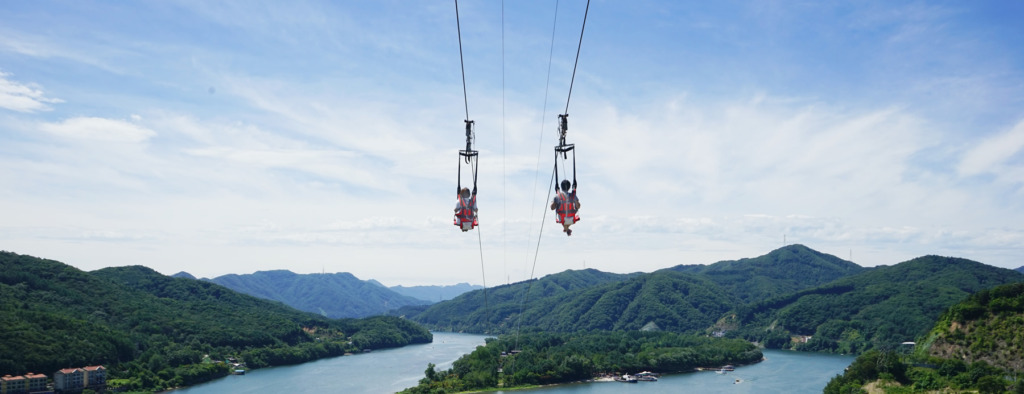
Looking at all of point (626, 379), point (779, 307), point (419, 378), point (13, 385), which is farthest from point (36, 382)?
point (779, 307)

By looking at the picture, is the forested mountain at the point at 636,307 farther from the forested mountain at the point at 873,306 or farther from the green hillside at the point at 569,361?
the green hillside at the point at 569,361

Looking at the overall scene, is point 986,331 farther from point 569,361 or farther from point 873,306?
point 873,306

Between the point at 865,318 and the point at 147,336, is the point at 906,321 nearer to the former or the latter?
the point at 865,318

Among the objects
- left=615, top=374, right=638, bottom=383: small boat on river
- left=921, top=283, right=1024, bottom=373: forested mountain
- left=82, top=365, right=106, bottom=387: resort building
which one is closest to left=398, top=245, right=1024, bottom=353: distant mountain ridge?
left=615, top=374, right=638, bottom=383: small boat on river

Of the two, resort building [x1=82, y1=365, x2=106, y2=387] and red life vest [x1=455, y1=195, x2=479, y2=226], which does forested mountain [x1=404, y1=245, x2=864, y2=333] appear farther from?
red life vest [x1=455, y1=195, x2=479, y2=226]

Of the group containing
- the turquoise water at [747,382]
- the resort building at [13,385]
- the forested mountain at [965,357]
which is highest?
the forested mountain at [965,357]

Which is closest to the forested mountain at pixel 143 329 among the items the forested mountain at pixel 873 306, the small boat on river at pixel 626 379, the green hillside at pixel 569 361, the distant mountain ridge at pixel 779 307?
the green hillside at pixel 569 361
